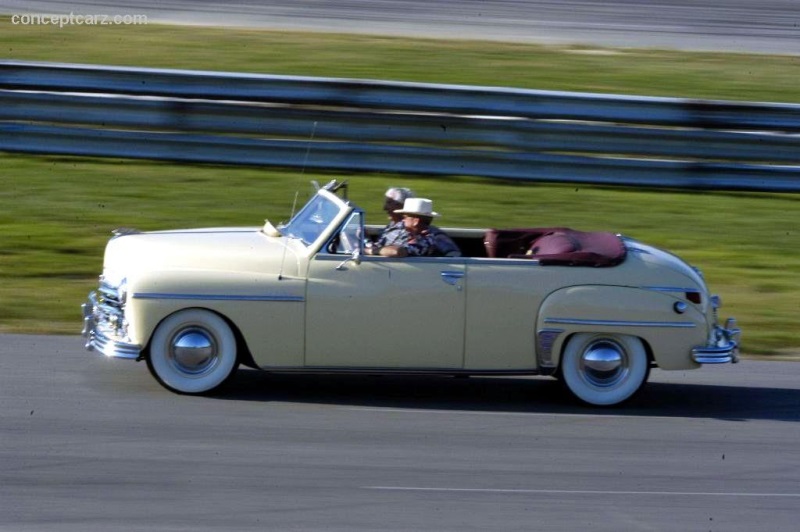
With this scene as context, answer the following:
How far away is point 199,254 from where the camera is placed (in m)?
7.55

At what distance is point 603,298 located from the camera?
24.8ft

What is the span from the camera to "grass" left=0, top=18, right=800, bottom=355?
10.8m

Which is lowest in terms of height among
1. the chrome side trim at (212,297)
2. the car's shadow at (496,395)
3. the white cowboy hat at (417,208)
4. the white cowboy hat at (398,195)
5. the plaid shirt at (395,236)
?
the car's shadow at (496,395)

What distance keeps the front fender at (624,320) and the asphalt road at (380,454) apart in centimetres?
39

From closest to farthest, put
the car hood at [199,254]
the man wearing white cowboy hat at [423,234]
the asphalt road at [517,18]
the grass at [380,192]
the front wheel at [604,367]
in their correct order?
the car hood at [199,254] < the front wheel at [604,367] < the man wearing white cowboy hat at [423,234] < the grass at [380,192] < the asphalt road at [517,18]

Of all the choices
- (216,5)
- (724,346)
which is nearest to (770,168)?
(724,346)

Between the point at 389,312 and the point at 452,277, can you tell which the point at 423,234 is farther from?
the point at 389,312

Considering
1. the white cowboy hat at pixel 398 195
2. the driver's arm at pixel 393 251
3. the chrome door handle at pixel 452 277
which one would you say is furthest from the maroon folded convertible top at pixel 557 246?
the driver's arm at pixel 393 251

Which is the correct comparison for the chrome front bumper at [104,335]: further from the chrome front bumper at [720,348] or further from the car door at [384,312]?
the chrome front bumper at [720,348]

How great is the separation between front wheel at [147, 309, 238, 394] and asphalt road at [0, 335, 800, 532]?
0.40 feet

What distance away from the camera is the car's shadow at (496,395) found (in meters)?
7.66

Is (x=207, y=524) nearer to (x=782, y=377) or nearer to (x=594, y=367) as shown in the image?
(x=594, y=367)

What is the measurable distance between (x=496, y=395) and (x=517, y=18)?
1490cm

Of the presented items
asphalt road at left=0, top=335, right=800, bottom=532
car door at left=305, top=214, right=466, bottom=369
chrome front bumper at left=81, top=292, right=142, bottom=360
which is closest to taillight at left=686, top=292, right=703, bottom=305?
asphalt road at left=0, top=335, right=800, bottom=532
